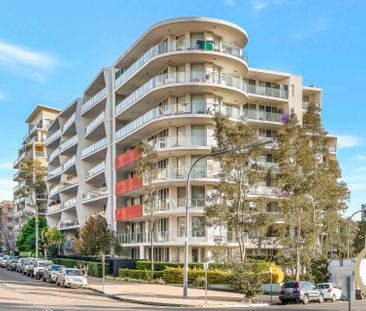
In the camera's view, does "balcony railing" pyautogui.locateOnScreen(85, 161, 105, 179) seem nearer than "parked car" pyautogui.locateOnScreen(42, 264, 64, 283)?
No

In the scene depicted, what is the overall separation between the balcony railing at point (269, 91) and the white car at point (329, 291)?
2571 centimetres

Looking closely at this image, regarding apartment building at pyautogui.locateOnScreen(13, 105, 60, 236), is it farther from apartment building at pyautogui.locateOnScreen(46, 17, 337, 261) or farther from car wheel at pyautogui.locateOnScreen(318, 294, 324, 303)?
car wheel at pyautogui.locateOnScreen(318, 294, 324, 303)

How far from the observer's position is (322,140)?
49.5m

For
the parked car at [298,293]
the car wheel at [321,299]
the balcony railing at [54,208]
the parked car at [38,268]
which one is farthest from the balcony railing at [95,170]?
the parked car at [298,293]

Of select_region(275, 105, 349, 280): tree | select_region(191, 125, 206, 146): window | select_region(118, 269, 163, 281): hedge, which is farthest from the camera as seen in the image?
select_region(191, 125, 206, 146): window

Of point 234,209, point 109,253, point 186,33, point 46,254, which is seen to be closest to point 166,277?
point 234,209

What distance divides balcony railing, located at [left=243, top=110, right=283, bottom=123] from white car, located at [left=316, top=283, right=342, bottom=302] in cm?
2296

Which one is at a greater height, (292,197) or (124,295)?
(292,197)

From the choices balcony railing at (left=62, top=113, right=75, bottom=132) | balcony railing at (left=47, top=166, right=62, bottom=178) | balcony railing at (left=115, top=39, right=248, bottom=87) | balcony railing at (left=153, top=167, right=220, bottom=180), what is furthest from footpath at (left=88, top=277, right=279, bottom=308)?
balcony railing at (left=47, top=166, right=62, bottom=178)

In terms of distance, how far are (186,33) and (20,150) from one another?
8702 cm

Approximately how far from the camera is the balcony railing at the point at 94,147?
A: 216ft

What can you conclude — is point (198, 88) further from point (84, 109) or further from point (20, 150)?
point (20, 150)

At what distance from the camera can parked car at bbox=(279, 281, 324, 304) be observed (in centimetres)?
3403

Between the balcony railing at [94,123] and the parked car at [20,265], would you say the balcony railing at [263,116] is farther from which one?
the parked car at [20,265]
